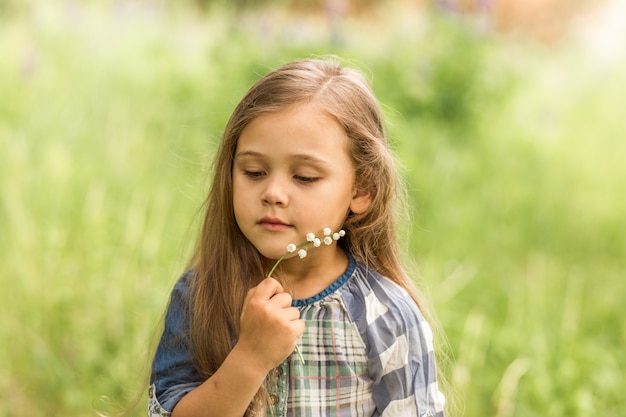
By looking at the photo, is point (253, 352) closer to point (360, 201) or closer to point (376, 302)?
point (376, 302)

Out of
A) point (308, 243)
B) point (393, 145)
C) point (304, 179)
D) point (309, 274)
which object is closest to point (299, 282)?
point (309, 274)

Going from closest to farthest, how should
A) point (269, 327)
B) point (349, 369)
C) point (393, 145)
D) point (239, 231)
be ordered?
point (269, 327), point (349, 369), point (239, 231), point (393, 145)

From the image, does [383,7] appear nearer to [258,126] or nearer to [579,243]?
[579,243]

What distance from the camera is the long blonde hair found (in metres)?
1.90

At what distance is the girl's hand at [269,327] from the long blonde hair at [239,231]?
6.2 inches

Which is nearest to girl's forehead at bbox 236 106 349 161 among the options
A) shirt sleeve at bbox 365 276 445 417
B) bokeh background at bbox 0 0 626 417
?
shirt sleeve at bbox 365 276 445 417

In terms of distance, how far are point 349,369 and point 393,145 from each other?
3.66 feet

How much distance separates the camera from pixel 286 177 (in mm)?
1815

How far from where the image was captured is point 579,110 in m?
5.50

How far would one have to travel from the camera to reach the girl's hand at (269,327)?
5.82 ft

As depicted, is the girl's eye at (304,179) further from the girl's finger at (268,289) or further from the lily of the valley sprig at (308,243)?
the girl's finger at (268,289)

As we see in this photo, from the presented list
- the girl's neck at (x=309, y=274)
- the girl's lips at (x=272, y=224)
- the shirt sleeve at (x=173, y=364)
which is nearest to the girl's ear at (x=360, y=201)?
the girl's neck at (x=309, y=274)

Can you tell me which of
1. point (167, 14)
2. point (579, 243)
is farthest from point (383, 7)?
point (579, 243)

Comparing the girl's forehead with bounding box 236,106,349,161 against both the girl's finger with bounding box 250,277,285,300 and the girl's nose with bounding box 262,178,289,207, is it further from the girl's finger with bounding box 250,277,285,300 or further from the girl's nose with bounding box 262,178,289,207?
the girl's finger with bounding box 250,277,285,300
